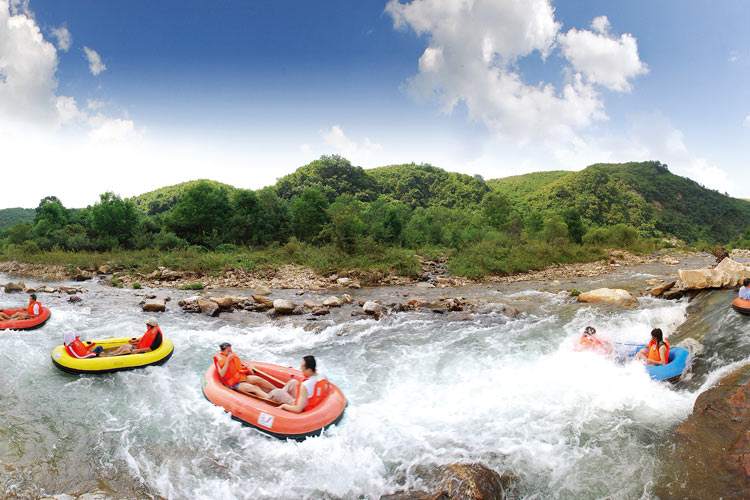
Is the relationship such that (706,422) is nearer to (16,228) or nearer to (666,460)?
(666,460)

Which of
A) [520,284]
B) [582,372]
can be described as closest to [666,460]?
[582,372]

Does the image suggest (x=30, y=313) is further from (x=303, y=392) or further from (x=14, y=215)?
(x=14, y=215)

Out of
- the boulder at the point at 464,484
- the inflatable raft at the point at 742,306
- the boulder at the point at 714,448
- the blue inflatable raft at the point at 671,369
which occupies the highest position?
the inflatable raft at the point at 742,306

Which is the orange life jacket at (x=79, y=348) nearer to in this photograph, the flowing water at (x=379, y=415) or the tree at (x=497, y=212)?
the flowing water at (x=379, y=415)

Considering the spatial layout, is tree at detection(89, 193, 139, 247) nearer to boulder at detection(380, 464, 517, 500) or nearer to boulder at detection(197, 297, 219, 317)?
boulder at detection(197, 297, 219, 317)

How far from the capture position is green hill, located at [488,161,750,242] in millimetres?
62250

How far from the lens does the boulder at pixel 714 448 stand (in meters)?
5.34

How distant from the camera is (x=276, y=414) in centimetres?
702

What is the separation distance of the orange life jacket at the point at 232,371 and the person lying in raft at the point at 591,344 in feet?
25.1

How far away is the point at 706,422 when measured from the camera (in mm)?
6711

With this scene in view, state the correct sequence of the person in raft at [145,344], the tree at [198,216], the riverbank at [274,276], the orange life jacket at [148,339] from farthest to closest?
1. the tree at [198,216]
2. the riverbank at [274,276]
3. the orange life jacket at [148,339]
4. the person in raft at [145,344]

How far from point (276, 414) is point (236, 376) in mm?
1656

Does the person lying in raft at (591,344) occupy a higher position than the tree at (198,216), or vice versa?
the tree at (198,216)

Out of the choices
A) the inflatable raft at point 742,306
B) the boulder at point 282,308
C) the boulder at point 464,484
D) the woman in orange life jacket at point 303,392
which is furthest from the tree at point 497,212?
the boulder at point 464,484
